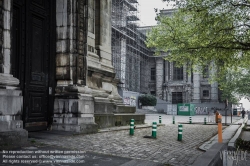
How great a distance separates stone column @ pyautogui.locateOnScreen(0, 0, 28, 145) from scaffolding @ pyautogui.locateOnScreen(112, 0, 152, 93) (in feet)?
120

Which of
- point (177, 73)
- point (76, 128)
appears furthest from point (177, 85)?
point (76, 128)

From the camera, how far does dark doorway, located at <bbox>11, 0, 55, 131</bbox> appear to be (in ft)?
29.8

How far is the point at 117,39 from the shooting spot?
45.9 meters

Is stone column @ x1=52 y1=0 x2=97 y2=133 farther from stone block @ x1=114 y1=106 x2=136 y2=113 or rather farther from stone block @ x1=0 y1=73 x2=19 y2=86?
stone block @ x1=114 y1=106 x2=136 y2=113

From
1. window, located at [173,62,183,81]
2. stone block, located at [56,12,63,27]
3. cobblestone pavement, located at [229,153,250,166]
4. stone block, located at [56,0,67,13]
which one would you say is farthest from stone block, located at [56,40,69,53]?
window, located at [173,62,183,81]

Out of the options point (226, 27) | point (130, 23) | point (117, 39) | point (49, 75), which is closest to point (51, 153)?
point (49, 75)

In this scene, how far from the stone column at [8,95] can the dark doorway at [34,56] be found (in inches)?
56.4

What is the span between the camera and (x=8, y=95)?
710cm

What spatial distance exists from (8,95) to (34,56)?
10.1ft

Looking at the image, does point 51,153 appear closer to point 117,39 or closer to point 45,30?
point 45,30

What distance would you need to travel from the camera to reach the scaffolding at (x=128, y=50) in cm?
4511

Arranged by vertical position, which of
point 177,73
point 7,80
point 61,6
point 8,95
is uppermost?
point 177,73

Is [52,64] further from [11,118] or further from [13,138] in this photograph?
[13,138]

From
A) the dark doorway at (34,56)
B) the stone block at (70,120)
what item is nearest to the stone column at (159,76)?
the stone block at (70,120)
